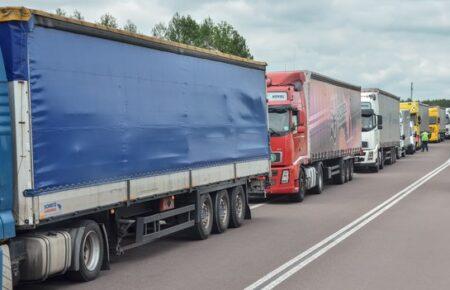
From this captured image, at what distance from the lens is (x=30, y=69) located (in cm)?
754

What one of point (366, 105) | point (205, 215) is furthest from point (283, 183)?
point (366, 105)

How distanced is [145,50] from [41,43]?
2.63 metres

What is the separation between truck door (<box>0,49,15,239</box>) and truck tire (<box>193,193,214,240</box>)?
5.15 metres

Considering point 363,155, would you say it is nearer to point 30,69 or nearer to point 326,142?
point 326,142

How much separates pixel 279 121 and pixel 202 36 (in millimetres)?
79105

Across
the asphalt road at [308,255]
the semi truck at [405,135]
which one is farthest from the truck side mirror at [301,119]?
the semi truck at [405,135]

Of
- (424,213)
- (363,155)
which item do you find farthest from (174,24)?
(424,213)

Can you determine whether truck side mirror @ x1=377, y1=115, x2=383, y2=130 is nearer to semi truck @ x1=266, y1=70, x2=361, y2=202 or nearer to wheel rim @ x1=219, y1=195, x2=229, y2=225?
semi truck @ x1=266, y1=70, x2=361, y2=202

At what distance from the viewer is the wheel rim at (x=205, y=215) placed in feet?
40.8

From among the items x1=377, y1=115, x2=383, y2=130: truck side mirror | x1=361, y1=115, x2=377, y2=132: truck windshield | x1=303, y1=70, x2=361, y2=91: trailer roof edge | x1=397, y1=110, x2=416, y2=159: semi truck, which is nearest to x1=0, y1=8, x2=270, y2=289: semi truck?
x1=303, y1=70, x2=361, y2=91: trailer roof edge

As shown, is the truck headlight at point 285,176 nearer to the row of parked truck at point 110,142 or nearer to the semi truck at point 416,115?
the row of parked truck at point 110,142

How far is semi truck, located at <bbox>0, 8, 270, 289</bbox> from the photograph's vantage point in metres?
7.43

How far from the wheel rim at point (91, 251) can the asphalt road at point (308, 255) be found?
24 centimetres

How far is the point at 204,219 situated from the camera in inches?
494
